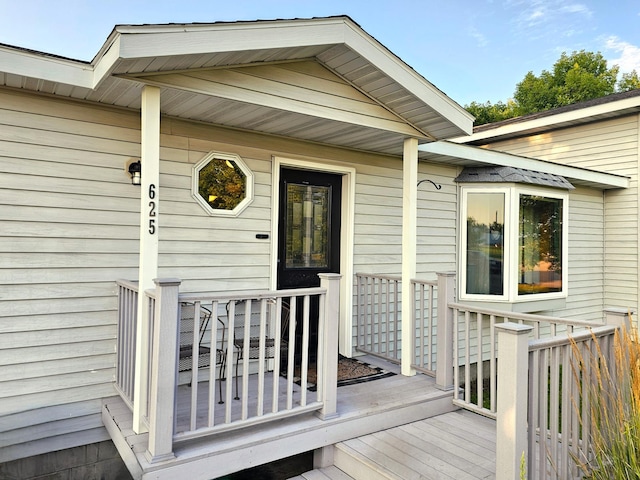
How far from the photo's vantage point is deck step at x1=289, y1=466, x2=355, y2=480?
2.71 metres

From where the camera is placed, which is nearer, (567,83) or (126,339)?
(126,339)

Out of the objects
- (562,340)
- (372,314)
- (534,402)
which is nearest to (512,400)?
(534,402)

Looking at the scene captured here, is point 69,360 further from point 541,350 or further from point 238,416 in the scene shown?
point 541,350

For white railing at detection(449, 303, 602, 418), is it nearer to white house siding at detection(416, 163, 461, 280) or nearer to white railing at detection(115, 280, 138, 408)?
white house siding at detection(416, 163, 461, 280)

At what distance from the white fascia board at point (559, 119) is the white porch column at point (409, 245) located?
4.12 metres

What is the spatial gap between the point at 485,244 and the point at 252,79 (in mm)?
3859

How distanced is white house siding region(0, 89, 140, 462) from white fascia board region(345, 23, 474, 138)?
5.80 feet

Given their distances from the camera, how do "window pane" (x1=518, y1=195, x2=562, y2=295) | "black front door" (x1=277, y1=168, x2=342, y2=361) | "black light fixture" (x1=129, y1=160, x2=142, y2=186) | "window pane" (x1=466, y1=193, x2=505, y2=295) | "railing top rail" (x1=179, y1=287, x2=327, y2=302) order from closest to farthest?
"railing top rail" (x1=179, y1=287, x2=327, y2=302)
"black light fixture" (x1=129, y1=160, x2=142, y2=186)
"black front door" (x1=277, y1=168, x2=342, y2=361)
"window pane" (x1=466, y1=193, x2=505, y2=295)
"window pane" (x1=518, y1=195, x2=562, y2=295)

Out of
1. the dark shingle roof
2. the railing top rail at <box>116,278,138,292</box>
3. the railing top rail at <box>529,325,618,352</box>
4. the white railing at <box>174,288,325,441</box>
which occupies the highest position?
the dark shingle roof

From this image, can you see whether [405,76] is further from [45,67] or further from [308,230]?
[45,67]

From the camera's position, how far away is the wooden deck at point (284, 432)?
2340 mm

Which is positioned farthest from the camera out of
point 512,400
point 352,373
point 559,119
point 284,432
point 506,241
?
point 559,119

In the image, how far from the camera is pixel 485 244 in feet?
17.9

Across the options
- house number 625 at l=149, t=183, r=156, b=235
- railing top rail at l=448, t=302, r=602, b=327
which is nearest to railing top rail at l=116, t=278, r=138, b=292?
house number 625 at l=149, t=183, r=156, b=235
